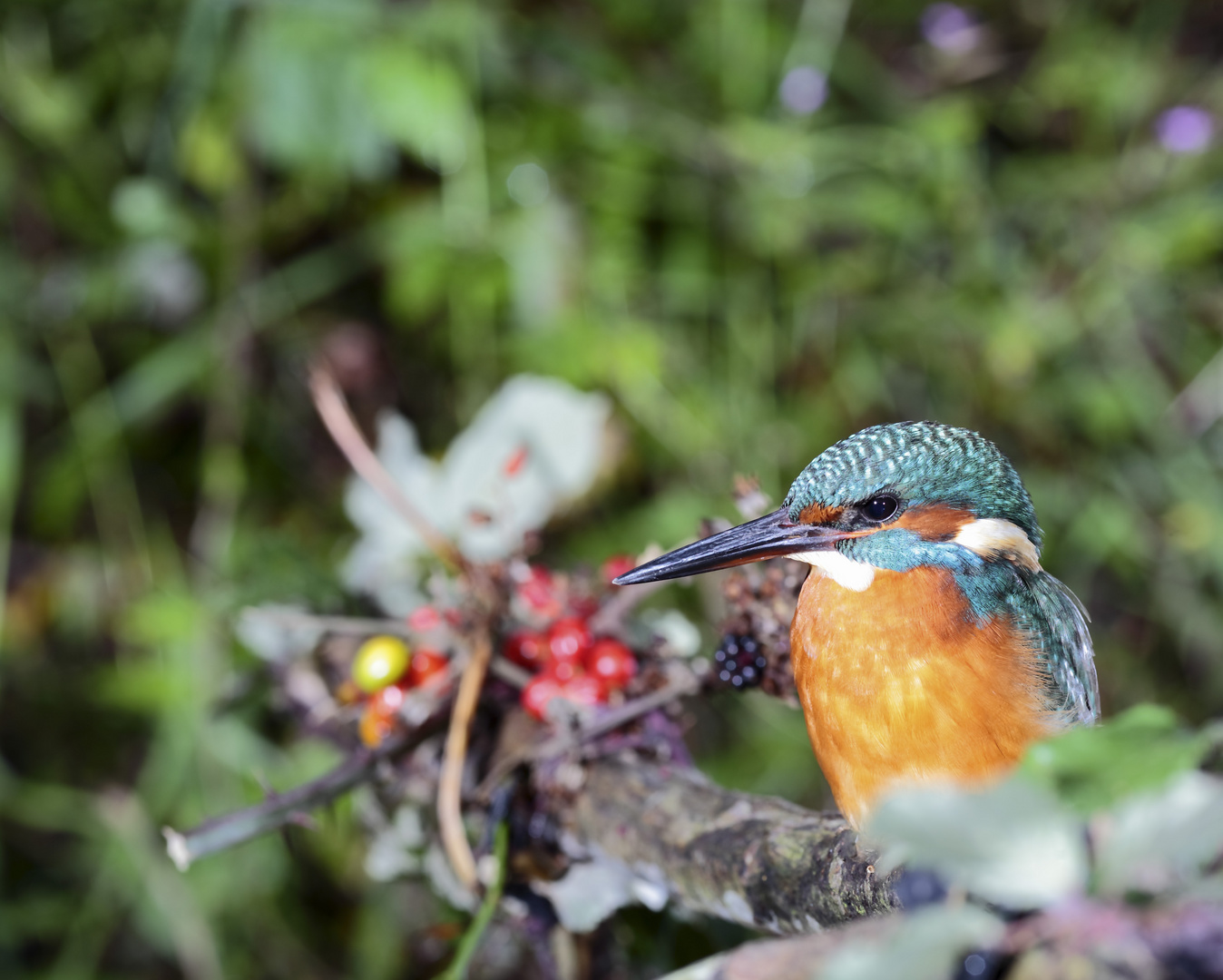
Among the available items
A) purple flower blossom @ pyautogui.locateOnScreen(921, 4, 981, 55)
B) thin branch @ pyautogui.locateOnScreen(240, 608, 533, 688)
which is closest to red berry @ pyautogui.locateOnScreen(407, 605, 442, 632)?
thin branch @ pyautogui.locateOnScreen(240, 608, 533, 688)

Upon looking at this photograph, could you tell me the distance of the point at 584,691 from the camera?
0.83m

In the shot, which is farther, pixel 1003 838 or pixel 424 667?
pixel 424 667

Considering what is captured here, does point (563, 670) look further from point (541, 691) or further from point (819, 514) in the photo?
point (819, 514)

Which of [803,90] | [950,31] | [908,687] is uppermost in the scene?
[950,31]

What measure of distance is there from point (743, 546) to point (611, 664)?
181 mm

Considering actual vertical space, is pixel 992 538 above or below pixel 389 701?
above

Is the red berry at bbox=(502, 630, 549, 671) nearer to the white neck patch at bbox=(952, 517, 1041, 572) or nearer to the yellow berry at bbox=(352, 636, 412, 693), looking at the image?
the yellow berry at bbox=(352, 636, 412, 693)

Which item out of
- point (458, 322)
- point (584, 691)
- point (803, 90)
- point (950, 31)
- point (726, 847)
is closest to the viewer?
point (726, 847)

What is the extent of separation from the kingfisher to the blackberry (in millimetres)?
34

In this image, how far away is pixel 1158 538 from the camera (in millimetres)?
2057

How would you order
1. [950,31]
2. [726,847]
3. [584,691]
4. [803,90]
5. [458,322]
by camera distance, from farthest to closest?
[950,31], [803,90], [458,322], [584,691], [726,847]

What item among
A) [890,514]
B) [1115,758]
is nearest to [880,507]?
[890,514]

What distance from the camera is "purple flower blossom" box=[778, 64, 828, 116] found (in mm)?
2045

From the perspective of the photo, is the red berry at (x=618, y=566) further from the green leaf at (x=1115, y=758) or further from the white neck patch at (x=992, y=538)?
the green leaf at (x=1115, y=758)
